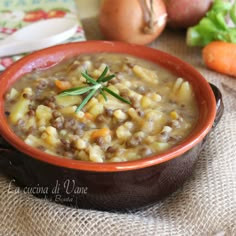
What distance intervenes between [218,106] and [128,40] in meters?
0.67

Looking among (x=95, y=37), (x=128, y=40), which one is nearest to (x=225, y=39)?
(x=128, y=40)

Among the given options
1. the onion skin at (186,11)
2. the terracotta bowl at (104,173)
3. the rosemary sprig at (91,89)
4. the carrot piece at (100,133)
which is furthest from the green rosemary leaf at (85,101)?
the onion skin at (186,11)

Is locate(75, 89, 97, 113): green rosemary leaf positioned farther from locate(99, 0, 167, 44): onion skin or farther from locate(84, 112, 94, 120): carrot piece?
locate(99, 0, 167, 44): onion skin

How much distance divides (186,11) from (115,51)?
59 centimetres

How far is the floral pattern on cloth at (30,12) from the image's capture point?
2213 mm

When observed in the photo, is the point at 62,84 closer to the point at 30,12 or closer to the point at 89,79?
the point at 89,79

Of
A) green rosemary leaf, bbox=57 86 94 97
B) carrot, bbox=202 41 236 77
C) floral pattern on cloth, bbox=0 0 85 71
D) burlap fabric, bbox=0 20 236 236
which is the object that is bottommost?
carrot, bbox=202 41 236 77

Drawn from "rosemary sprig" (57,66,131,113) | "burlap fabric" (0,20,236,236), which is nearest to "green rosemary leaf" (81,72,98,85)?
"rosemary sprig" (57,66,131,113)

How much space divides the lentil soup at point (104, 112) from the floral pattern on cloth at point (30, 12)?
Answer: 575 mm

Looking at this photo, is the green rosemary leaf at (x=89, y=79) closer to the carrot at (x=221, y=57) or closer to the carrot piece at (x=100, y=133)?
the carrot piece at (x=100, y=133)

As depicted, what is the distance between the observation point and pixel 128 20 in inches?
81.1

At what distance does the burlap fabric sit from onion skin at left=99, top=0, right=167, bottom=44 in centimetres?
66

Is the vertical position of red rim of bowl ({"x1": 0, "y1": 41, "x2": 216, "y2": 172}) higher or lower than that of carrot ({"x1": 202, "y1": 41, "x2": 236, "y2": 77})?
higher

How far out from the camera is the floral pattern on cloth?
7.26ft
